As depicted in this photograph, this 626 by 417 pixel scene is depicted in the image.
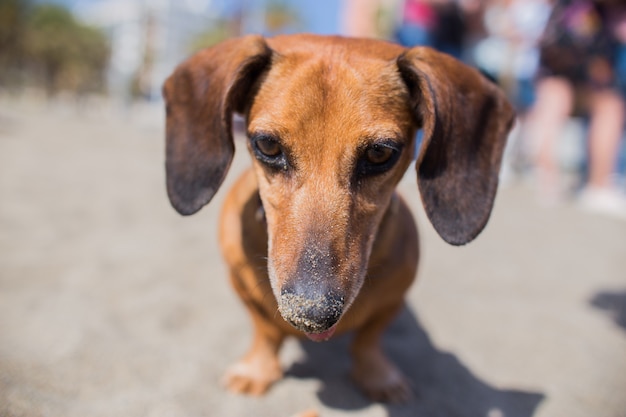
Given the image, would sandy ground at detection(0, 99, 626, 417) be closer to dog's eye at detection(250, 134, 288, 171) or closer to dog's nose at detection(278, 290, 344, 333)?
dog's nose at detection(278, 290, 344, 333)

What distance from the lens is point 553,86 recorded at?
6520 mm

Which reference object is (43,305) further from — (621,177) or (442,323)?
(621,177)

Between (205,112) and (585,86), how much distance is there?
18.9ft

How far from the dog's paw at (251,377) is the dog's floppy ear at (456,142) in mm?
963

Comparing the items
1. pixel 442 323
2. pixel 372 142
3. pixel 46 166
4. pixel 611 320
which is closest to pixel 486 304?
pixel 442 323

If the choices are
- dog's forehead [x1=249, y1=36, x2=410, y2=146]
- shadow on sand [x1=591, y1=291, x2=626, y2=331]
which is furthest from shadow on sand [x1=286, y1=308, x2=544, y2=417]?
shadow on sand [x1=591, y1=291, x2=626, y2=331]

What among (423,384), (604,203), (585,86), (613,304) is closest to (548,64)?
(585,86)

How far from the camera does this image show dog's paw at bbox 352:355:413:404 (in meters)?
2.34

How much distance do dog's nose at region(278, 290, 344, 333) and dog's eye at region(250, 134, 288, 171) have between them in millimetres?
527

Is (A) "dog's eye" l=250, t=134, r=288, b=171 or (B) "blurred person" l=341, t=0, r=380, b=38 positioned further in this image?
(B) "blurred person" l=341, t=0, r=380, b=38

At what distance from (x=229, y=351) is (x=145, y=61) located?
44802mm

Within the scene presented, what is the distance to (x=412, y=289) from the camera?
3717mm

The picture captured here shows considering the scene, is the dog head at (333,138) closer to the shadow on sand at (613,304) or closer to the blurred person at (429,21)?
the shadow on sand at (613,304)

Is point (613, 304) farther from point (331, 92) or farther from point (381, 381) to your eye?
point (331, 92)
